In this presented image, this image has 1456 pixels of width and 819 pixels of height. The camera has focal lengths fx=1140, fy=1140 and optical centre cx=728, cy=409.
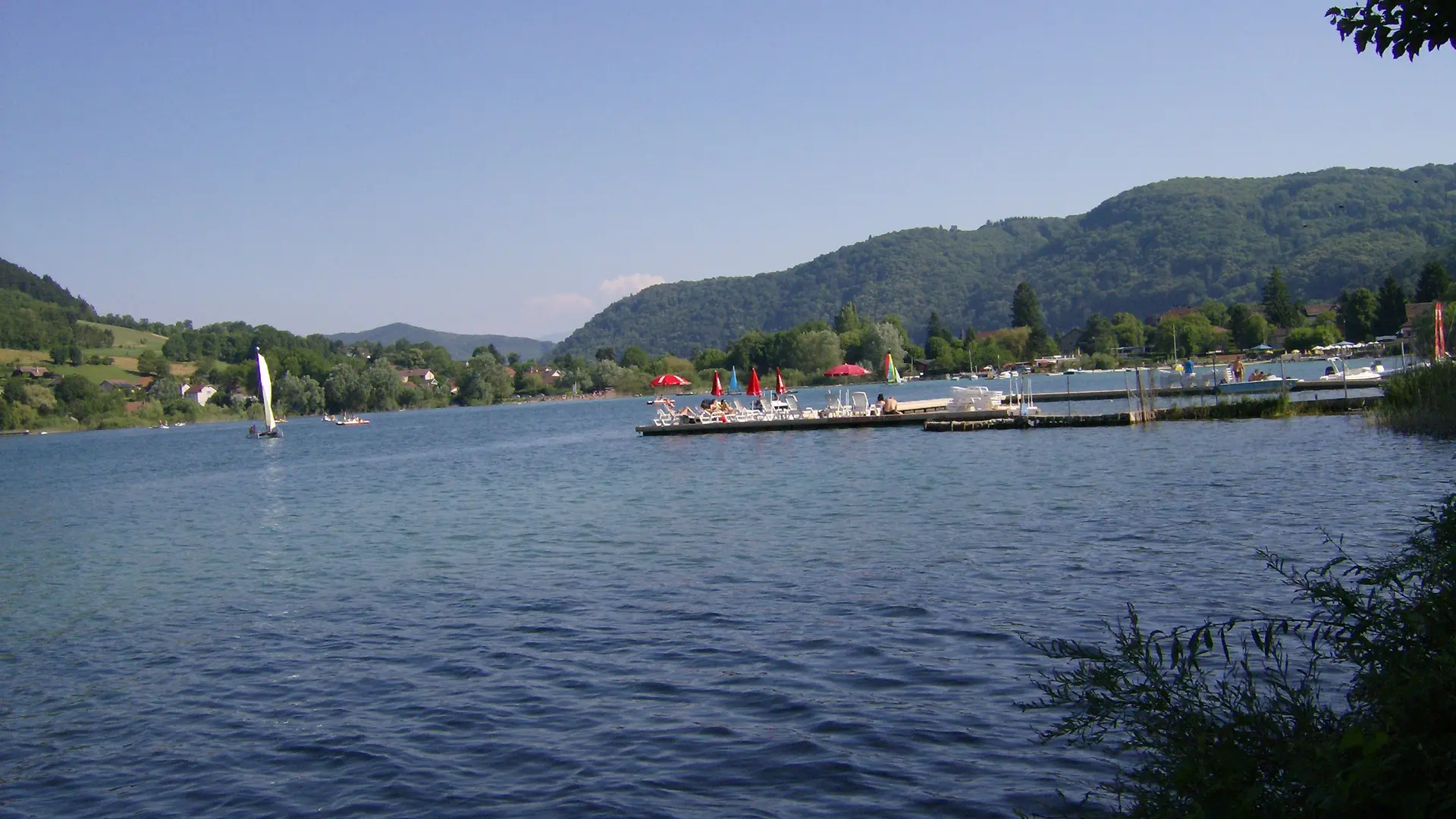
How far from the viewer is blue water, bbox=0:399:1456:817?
29.5 feet

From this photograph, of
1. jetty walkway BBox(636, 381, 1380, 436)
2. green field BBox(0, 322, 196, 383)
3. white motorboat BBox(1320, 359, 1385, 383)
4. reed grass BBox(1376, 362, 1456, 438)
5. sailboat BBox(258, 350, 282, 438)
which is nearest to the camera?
reed grass BBox(1376, 362, 1456, 438)

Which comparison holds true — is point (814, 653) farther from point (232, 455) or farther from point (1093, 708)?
point (232, 455)

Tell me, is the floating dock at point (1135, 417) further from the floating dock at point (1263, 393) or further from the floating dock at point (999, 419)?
the floating dock at point (1263, 393)

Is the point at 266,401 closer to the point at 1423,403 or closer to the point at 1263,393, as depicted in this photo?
the point at 1263,393

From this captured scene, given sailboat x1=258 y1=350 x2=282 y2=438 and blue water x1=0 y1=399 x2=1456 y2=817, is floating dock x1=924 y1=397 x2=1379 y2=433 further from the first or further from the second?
sailboat x1=258 y1=350 x2=282 y2=438

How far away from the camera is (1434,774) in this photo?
13.4 feet

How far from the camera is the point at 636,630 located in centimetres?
1370

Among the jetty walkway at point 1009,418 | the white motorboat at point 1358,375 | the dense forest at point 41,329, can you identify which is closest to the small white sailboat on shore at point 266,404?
the jetty walkway at point 1009,418

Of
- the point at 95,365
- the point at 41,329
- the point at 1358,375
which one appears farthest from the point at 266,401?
the point at 41,329

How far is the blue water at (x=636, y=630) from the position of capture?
29.5ft

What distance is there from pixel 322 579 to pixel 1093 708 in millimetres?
17087

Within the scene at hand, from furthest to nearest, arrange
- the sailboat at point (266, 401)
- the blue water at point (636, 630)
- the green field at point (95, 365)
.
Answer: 1. the green field at point (95, 365)
2. the sailboat at point (266, 401)
3. the blue water at point (636, 630)

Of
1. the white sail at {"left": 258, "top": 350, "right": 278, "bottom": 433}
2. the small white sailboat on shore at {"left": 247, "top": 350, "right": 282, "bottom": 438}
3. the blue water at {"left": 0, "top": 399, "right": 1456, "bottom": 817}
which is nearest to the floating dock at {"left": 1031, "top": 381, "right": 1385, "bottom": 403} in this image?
the blue water at {"left": 0, "top": 399, "right": 1456, "bottom": 817}

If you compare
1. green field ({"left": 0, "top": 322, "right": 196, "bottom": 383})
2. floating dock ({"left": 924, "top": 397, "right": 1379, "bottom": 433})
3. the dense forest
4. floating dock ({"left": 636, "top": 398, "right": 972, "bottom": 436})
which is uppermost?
the dense forest
